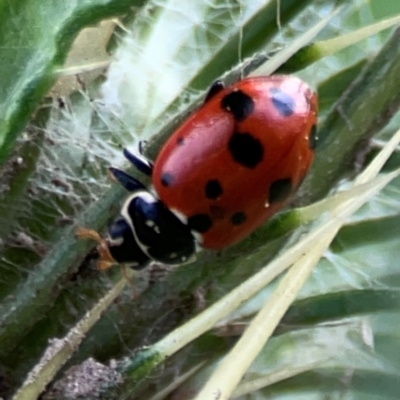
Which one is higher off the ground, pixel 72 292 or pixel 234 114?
pixel 234 114

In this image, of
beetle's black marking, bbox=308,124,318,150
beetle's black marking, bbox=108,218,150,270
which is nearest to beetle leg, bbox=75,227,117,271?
beetle's black marking, bbox=108,218,150,270

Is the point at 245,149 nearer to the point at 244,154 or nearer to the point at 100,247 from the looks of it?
the point at 244,154

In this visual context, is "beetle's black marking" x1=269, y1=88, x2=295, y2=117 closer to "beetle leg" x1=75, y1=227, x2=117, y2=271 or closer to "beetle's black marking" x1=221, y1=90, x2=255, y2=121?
"beetle's black marking" x1=221, y1=90, x2=255, y2=121

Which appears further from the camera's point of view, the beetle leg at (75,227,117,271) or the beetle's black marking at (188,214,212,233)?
the beetle's black marking at (188,214,212,233)

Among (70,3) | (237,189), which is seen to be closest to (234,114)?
(237,189)

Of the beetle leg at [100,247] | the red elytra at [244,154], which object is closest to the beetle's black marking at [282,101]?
the red elytra at [244,154]

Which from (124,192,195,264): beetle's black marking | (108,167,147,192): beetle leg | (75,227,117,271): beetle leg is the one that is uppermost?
(124,192,195,264): beetle's black marking

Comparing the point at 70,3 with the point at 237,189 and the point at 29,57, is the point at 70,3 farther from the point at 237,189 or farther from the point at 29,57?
→ the point at 237,189

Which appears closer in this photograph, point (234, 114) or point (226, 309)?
point (226, 309)
